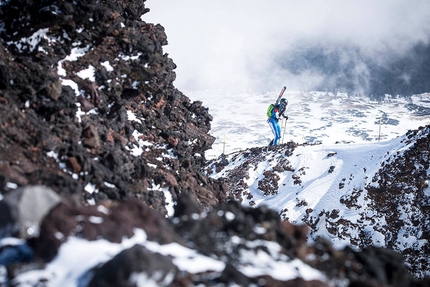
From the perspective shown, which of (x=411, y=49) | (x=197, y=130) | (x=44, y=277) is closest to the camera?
(x=44, y=277)

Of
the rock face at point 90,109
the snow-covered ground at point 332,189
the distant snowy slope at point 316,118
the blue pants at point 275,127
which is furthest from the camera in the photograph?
the distant snowy slope at point 316,118

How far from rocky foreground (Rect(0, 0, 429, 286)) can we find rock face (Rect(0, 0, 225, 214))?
3 cm

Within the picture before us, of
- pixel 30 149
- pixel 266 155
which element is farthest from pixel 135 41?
pixel 266 155

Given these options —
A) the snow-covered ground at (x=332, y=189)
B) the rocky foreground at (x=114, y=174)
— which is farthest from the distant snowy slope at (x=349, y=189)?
the rocky foreground at (x=114, y=174)

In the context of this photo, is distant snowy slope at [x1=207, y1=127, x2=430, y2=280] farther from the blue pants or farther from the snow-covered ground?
the blue pants

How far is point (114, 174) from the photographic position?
28.2 ft

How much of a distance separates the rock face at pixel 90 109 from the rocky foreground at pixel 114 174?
3 cm

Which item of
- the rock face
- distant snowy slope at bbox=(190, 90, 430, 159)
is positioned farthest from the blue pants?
the rock face

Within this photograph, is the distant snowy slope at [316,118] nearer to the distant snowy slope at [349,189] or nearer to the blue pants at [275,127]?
the blue pants at [275,127]

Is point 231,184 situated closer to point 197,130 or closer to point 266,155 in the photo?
point 266,155

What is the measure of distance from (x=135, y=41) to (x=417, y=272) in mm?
14169

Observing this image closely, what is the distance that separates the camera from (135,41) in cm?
1191

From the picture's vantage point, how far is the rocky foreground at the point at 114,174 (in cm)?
445

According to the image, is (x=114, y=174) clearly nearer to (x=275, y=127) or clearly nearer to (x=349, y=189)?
(x=349, y=189)
